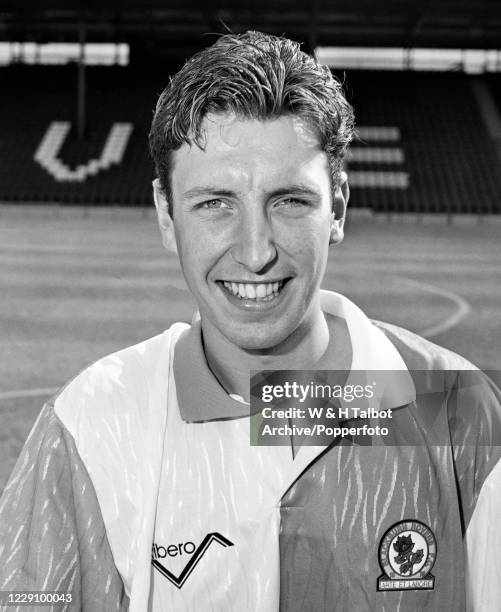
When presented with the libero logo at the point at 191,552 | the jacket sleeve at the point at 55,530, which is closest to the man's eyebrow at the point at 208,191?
the jacket sleeve at the point at 55,530

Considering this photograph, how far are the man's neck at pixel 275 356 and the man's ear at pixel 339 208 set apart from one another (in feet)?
0.50

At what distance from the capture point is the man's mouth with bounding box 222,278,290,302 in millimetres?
1443

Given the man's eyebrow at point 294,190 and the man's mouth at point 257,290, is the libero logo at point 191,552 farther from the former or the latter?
the man's eyebrow at point 294,190

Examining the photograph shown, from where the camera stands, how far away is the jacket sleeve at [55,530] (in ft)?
4.42

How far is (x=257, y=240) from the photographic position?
140 cm

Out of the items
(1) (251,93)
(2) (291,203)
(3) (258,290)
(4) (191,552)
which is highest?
(1) (251,93)

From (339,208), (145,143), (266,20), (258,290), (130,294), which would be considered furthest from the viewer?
(266,20)

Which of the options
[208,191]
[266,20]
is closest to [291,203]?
[208,191]

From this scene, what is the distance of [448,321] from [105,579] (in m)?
5.45

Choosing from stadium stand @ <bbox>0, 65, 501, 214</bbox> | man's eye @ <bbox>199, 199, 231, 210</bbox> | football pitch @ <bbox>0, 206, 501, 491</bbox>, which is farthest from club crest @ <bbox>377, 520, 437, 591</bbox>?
stadium stand @ <bbox>0, 65, 501, 214</bbox>

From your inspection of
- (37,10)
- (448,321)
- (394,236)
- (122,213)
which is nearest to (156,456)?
(448,321)

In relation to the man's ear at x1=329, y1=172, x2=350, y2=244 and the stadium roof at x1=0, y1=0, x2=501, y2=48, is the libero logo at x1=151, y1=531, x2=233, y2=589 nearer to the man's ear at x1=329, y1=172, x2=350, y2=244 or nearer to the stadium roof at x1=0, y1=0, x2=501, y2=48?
the man's ear at x1=329, y1=172, x2=350, y2=244

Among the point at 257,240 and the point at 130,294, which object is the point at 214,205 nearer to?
Answer: the point at 257,240

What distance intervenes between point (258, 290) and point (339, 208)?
0.84 ft
